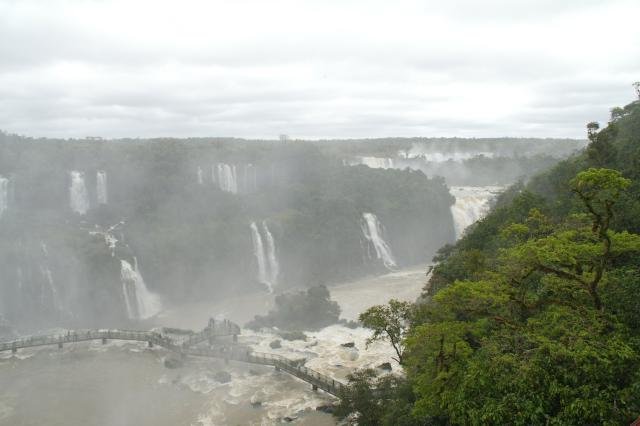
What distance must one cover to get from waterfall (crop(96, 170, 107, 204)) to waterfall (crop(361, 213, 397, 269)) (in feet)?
85.1

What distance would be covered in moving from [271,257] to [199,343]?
18300mm

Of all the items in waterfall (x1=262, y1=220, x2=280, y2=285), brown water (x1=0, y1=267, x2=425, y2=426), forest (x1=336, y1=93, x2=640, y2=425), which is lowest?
brown water (x1=0, y1=267, x2=425, y2=426)

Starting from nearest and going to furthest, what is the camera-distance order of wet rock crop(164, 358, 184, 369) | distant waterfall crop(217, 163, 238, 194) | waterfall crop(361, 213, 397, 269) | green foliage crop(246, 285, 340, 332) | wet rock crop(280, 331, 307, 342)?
1. wet rock crop(164, 358, 184, 369)
2. wet rock crop(280, 331, 307, 342)
3. green foliage crop(246, 285, 340, 332)
4. waterfall crop(361, 213, 397, 269)
5. distant waterfall crop(217, 163, 238, 194)

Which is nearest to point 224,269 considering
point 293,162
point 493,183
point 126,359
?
point 126,359

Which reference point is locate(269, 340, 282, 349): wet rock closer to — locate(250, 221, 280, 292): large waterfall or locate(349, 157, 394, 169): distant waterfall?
locate(250, 221, 280, 292): large waterfall

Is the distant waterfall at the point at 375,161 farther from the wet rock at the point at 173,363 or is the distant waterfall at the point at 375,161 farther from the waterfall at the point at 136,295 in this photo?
the wet rock at the point at 173,363

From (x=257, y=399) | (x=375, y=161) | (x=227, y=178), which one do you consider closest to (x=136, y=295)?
(x=257, y=399)

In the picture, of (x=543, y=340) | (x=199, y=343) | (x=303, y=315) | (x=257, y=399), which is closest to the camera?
(x=543, y=340)

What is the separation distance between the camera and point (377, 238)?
53625 mm

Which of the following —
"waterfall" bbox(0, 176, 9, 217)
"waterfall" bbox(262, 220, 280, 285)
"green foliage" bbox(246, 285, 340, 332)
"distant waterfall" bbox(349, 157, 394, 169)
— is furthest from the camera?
"distant waterfall" bbox(349, 157, 394, 169)

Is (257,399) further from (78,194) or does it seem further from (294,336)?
(78,194)

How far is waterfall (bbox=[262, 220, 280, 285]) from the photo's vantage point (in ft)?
154

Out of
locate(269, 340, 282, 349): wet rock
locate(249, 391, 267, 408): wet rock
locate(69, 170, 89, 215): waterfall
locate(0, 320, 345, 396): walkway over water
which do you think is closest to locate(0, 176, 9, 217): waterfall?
locate(69, 170, 89, 215): waterfall

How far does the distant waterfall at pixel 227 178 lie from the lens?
195 ft
